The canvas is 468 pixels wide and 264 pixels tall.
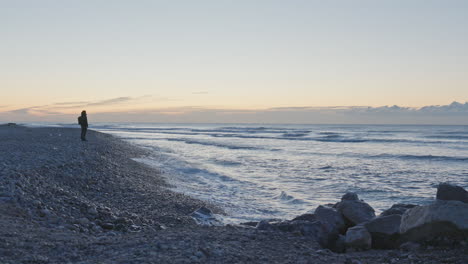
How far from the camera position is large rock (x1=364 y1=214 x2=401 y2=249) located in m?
5.96

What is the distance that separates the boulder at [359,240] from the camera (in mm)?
5840

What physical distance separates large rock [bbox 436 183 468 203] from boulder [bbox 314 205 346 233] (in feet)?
6.22

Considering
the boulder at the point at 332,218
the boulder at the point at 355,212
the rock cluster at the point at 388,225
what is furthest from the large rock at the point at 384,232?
the boulder at the point at 355,212

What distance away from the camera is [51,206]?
21.4 ft

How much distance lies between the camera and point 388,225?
609cm

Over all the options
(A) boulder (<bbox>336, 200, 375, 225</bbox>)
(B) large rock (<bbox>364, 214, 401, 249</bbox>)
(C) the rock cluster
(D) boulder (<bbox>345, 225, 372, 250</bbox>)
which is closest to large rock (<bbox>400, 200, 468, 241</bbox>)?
(C) the rock cluster

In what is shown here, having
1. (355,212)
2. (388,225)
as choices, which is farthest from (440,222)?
(355,212)

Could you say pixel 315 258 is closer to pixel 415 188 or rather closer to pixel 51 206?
pixel 51 206

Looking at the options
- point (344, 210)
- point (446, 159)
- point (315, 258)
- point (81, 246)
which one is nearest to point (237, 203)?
point (344, 210)

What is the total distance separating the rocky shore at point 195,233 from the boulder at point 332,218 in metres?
0.02

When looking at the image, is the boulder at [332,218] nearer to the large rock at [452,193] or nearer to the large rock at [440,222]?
the large rock at [440,222]

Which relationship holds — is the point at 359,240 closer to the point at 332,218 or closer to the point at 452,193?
the point at 332,218

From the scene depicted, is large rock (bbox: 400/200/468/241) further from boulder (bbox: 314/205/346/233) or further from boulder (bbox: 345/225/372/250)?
boulder (bbox: 314/205/346/233)

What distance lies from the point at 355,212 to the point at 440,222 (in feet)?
6.73
